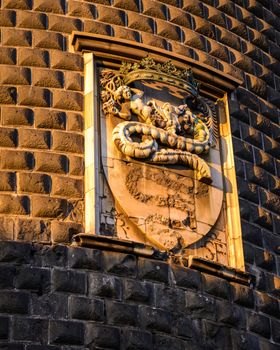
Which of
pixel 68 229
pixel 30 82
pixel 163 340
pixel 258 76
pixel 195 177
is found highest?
pixel 258 76

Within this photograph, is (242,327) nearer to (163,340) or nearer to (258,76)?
(163,340)

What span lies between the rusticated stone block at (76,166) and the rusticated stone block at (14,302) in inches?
62.5

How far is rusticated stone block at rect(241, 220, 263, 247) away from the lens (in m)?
13.9

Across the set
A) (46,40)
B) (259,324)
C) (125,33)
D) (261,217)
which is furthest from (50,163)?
(259,324)

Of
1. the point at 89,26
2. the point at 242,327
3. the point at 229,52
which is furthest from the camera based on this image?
the point at 229,52

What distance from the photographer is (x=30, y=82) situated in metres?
13.6

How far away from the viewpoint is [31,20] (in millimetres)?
14008

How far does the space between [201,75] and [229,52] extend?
929 mm

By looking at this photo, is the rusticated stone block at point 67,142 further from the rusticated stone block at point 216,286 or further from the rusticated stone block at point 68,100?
the rusticated stone block at point 216,286

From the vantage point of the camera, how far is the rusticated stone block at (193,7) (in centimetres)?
1512

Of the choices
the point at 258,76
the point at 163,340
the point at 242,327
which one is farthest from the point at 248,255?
the point at 258,76

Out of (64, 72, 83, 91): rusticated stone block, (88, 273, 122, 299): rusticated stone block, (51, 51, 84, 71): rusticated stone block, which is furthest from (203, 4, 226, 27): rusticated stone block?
(88, 273, 122, 299): rusticated stone block

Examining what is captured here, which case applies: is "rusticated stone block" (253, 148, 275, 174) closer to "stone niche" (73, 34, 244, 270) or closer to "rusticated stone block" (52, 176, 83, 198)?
"stone niche" (73, 34, 244, 270)

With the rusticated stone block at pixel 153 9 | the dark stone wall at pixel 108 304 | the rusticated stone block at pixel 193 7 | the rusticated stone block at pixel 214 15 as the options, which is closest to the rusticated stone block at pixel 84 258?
the dark stone wall at pixel 108 304
